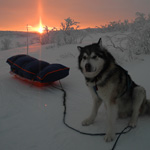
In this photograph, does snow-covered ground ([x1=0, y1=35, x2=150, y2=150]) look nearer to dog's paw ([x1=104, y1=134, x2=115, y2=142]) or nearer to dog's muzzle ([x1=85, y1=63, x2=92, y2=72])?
dog's paw ([x1=104, y1=134, x2=115, y2=142])

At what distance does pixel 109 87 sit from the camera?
2.03m

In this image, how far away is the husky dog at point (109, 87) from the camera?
6.68 ft

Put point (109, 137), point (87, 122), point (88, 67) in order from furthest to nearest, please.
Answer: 1. point (87, 122)
2. point (88, 67)
3. point (109, 137)

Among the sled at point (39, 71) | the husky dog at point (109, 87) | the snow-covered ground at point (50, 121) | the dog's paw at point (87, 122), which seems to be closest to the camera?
the snow-covered ground at point (50, 121)

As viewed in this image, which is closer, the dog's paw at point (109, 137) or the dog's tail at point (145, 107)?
the dog's paw at point (109, 137)

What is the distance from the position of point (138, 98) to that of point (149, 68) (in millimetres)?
2808

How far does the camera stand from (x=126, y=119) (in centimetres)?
246

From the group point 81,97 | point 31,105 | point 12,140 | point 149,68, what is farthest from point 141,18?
point 12,140

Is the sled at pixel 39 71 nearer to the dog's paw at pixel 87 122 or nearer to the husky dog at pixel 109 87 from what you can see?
the husky dog at pixel 109 87

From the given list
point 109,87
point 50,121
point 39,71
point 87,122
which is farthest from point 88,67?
point 39,71

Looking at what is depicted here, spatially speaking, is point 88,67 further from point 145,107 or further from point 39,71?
point 39,71

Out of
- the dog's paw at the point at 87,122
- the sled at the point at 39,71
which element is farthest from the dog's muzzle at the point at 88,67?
the sled at the point at 39,71

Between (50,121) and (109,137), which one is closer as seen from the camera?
(109,137)

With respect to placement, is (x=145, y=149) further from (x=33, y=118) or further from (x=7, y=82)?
(x=7, y=82)
